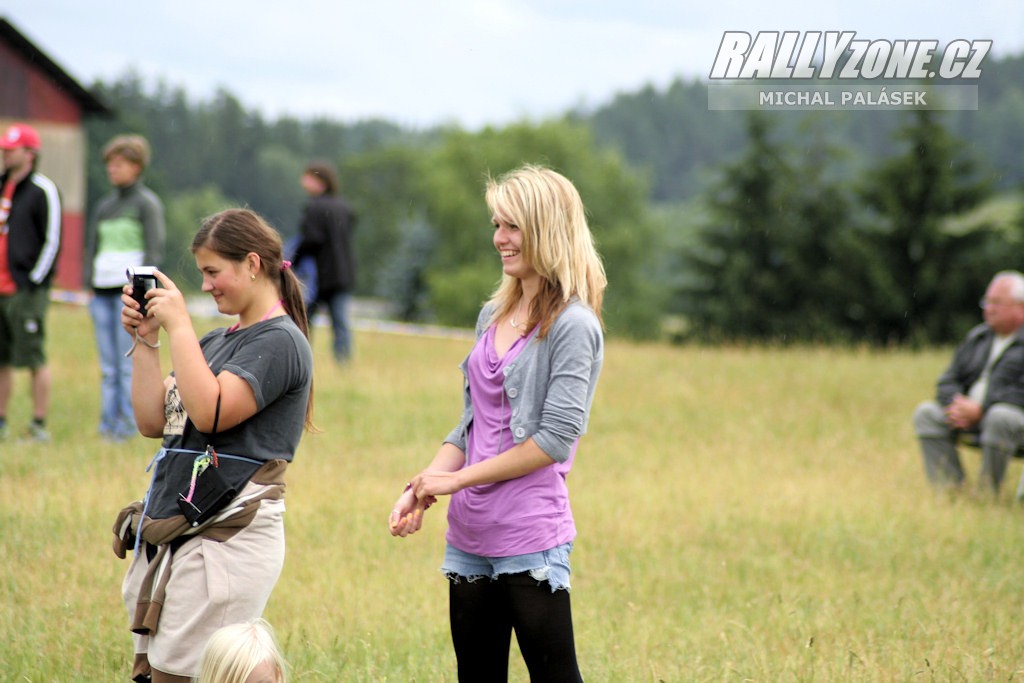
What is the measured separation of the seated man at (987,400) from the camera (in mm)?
8070

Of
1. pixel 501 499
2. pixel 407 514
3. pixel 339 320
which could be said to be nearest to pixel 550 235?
pixel 501 499

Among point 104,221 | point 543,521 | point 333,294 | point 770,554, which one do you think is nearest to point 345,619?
point 543,521

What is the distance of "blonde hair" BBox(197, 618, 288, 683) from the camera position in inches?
122

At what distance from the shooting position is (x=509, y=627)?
3395 millimetres

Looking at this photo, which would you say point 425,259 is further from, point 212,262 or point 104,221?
point 212,262

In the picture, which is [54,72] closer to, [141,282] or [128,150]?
[128,150]

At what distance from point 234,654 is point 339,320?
972 centimetres

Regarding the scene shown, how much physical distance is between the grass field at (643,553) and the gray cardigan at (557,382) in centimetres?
183

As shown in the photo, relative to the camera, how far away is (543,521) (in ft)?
10.5

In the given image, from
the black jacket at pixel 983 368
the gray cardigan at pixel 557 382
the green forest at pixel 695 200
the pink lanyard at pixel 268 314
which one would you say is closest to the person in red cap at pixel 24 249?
the green forest at pixel 695 200

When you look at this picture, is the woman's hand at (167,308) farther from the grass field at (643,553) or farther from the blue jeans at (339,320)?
the blue jeans at (339,320)

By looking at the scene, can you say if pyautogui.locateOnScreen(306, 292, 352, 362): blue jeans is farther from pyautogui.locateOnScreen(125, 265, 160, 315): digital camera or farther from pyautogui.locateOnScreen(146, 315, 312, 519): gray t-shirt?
pyautogui.locateOnScreen(125, 265, 160, 315): digital camera

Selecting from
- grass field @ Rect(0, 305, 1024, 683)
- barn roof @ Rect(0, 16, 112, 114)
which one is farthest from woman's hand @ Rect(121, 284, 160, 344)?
barn roof @ Rect(0, 16, 112, 114)

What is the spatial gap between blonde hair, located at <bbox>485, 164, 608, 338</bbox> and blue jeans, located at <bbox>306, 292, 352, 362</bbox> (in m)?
9.16
